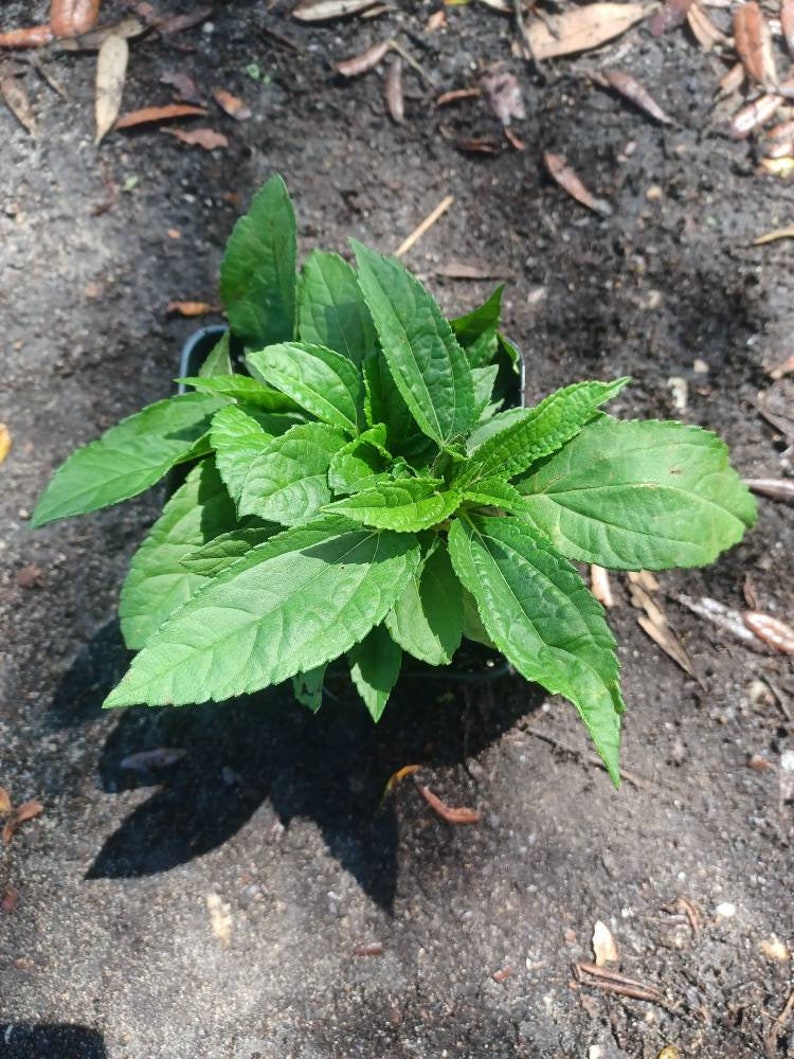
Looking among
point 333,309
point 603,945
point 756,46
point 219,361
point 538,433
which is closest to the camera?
point 538,433

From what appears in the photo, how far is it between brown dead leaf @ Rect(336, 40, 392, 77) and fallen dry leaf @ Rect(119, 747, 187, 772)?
211 cm

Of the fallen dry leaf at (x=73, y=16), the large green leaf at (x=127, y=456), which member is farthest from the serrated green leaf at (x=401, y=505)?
the fallen dry leaf at (x=73, y=16)

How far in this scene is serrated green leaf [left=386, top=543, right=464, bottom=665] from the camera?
5.32ft

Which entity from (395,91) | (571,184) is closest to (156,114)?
(395,91)

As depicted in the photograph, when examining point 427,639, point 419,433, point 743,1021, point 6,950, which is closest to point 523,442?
point 419,433

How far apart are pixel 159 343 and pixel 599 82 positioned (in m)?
1.57

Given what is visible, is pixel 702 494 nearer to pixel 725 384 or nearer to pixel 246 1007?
pixel 725 384

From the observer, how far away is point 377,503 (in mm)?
1492

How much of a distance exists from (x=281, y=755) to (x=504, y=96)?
208 centimetres

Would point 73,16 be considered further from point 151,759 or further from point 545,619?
point 545,619

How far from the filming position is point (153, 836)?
2.30 metres

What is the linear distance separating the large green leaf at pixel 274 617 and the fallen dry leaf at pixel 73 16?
7.06 ft

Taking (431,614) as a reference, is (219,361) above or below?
above

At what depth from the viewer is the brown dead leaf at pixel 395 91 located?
267cm
